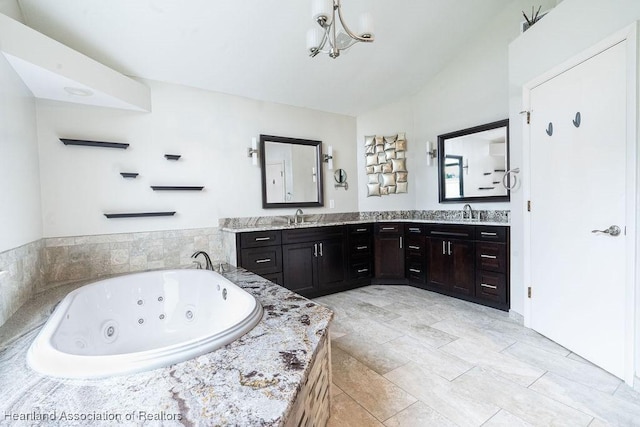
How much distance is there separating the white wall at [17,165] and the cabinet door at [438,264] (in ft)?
11.9

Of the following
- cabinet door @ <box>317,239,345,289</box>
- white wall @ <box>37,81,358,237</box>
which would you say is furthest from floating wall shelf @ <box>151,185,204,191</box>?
cabinet door @ <box>317,239,345,289</box>

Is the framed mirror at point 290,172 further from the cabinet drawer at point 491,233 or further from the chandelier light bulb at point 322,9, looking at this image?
the chandelier light bulb at point 322,9

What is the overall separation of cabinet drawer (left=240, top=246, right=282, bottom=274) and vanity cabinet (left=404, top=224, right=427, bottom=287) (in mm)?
1710

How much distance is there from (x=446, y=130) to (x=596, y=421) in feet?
10.3

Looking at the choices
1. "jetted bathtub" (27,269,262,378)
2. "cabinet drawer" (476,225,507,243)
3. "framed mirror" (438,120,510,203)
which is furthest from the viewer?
"framed mirror" (438,120,510,203)

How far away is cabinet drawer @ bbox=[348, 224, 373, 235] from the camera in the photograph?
371 cm

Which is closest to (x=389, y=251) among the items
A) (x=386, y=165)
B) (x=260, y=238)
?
(x=386, y=165)

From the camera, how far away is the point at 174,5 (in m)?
2.25

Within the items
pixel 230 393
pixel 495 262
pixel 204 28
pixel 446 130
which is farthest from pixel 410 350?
pixel 204 28

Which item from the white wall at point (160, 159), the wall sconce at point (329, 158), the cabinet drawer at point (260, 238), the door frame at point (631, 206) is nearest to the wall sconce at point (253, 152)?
the white wall at point (160, 159)

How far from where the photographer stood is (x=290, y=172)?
367 centimetres

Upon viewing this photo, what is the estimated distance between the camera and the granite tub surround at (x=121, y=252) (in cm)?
244

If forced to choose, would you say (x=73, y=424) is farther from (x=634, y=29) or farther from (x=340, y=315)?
(x=634, y=29)

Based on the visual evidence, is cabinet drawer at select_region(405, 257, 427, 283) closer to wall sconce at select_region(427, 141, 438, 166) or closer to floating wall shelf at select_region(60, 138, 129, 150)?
wall sconce at select_region(427, 141, 438, 166)
